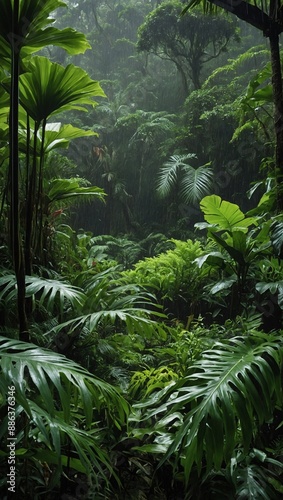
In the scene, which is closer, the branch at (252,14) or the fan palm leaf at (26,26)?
the fan palm leaf at (26,26)

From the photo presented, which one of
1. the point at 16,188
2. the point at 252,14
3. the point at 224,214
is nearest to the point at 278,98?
the point at 252,14

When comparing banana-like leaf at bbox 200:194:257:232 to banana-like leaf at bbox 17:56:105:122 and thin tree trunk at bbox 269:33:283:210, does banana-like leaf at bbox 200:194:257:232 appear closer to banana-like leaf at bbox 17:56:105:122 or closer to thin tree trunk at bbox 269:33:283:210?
thin tree trunk at bbox 269:33:283:210

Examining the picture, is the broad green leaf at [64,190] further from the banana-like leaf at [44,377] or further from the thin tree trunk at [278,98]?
the banana-like leaf at [44,377]

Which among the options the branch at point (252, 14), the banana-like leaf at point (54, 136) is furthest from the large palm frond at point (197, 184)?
the banana-like leaf at point (54, 136)

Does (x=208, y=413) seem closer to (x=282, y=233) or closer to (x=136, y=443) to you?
(x=136, y=443)

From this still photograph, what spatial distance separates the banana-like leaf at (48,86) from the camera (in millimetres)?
2404

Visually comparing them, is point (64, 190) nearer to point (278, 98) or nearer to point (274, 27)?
point (278, 98)

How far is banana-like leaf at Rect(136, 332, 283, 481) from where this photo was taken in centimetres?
169

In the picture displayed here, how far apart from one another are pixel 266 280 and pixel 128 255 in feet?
11.1

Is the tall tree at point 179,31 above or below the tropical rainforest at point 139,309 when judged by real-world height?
above

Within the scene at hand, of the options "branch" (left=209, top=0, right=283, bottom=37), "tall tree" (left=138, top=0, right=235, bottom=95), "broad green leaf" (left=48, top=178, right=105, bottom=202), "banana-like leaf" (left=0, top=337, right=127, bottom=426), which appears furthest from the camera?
"tall tree" (left=138, top=0, right=235, bottom=95)

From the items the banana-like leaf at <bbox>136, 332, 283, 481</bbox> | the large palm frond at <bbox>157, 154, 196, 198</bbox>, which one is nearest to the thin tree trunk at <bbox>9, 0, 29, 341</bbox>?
the banana-like leaf at <bbox>136, 332, 283, 481</bbox>

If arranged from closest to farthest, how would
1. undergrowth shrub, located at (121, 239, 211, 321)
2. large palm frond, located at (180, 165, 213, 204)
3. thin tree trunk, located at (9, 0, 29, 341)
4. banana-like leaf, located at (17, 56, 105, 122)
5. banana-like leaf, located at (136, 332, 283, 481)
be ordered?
banana-like leaf, located at (136, 332, 283, 481), thin tree trunk, located at (9, 0, 29, 341), banana-like leaf, located at (17, 56, 105, 122), undergrowth shrub, located at (121, 239, 211, 321), large palm frond, located at (180, 165, 213, 204)

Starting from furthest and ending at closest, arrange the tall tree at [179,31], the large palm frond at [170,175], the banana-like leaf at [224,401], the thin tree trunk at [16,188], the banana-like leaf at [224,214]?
the tall tree at [179,31] → the large palm frond at [170,175] → the banana-like leaf at [224,214] → the thin tree trunk at [16,188] → the banana-like leaf at [224,401]
